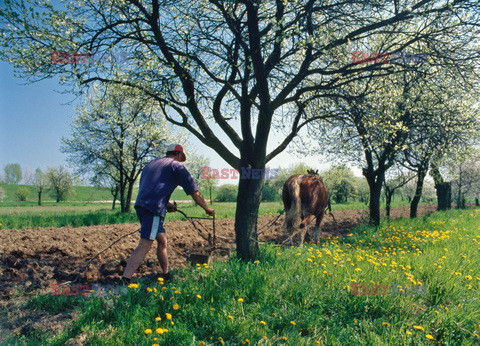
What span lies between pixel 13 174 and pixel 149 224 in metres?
98.6

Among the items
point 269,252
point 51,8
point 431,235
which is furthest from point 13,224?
point 431,235

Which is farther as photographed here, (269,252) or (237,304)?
(269,252)

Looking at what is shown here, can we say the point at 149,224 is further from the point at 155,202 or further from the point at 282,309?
the point at 282,309

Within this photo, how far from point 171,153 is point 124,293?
2215 mm

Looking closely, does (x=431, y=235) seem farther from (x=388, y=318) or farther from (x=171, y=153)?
(x=171, y=153)

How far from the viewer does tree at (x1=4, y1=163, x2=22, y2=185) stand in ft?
257

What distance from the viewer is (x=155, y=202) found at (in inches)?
155

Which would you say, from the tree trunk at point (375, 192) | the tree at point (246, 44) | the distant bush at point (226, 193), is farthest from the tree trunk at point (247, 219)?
the distant bush at point (226, 193)

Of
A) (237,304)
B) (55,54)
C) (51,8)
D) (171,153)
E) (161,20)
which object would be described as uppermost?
(161,20)

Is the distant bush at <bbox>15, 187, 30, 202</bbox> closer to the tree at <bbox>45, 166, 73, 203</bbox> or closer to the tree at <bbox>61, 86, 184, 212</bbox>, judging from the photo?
the tree at <bbox>45, 166, 73, 203</bbox>

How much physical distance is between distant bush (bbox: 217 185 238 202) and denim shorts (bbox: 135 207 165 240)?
186ft

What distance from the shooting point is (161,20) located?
593 cm

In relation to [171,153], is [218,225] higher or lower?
lower

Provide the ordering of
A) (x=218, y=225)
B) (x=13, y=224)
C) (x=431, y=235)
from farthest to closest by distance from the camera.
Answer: (x=218, y=225)
(x=13, y=224)
(x=431, y=235)
